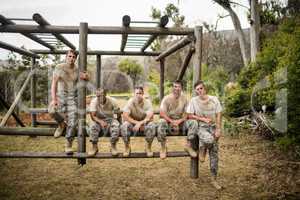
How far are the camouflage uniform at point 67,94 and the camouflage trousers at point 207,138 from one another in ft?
6.76

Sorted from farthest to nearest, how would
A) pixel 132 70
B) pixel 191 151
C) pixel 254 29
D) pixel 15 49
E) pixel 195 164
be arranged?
pixel 132 70, pixel 254 29, pixel 15 49, pixel 195 164, pixel 191 151

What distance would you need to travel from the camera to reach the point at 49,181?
19.3 feet

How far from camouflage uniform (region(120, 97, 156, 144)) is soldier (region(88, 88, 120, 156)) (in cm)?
15

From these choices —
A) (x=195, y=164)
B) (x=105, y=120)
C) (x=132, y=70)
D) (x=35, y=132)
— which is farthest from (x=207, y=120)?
(x=132, y=70)

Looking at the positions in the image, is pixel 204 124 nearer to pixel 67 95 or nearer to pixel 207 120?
pixel 207 120

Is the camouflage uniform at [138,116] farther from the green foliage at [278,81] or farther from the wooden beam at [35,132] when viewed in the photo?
the green foliage at [278,81]

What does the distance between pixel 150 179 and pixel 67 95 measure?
2.20 m

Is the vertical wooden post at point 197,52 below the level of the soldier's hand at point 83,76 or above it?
above

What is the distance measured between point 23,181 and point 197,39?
4101mm

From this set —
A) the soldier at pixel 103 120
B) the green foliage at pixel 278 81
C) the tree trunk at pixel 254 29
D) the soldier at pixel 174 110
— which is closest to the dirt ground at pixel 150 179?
the soldier at pixel 103 120

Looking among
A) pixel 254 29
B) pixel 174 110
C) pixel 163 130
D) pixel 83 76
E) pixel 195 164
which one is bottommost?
pixel 195 164

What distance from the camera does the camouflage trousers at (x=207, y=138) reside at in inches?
213

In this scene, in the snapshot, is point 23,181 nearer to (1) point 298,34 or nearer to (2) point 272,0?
(1) point 298,34

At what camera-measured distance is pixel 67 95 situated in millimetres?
5977
